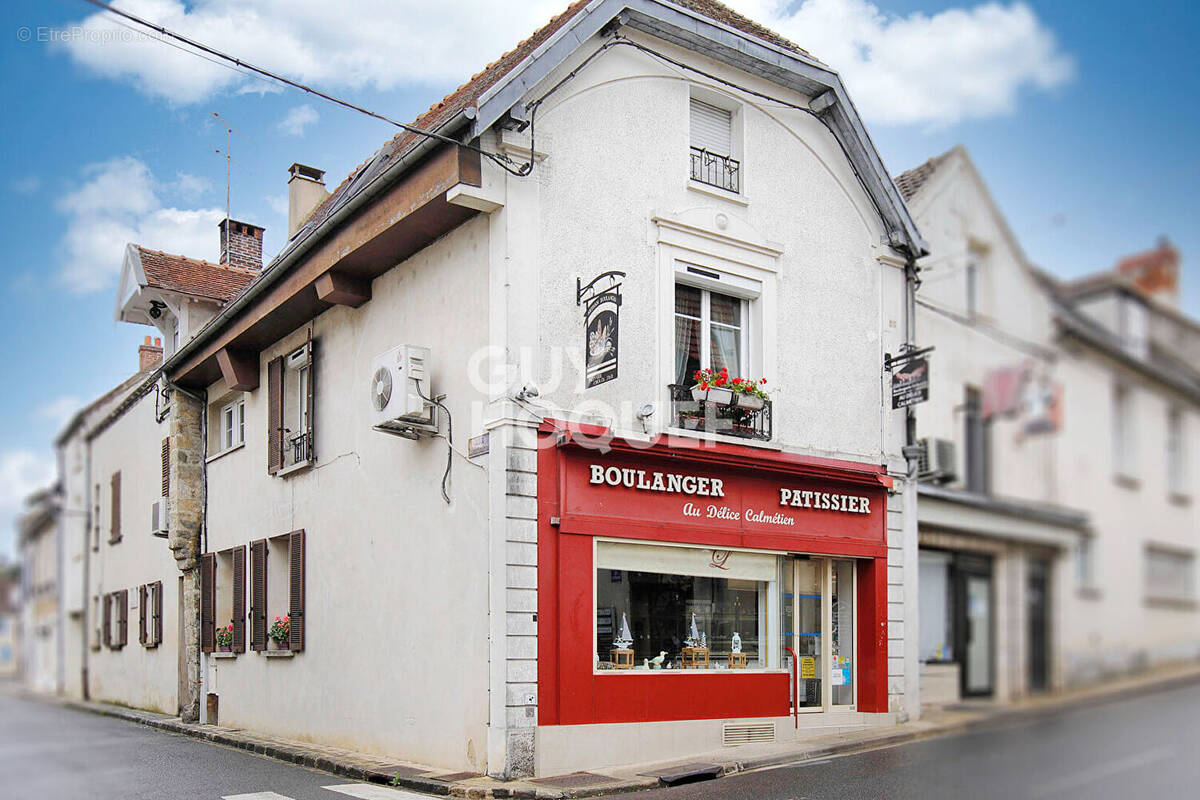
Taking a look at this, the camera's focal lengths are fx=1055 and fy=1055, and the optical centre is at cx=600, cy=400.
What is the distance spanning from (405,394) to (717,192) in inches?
164

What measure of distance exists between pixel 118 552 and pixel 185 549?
927mm

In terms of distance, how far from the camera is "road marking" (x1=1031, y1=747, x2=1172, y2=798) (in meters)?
2.17

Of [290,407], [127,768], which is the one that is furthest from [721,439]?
[290,407]

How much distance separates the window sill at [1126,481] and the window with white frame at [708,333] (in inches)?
369

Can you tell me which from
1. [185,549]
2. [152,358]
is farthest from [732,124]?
[185,549]

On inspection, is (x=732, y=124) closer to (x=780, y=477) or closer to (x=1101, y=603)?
(x=780, y=477)

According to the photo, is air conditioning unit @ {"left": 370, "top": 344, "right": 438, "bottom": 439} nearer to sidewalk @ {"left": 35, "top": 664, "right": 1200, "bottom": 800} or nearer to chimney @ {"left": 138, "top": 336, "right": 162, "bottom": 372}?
sidewalk @ {"left": 35, "top": 664, "right": 1200, "bottom": 800}

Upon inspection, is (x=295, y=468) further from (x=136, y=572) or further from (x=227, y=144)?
(x=227, y=144)

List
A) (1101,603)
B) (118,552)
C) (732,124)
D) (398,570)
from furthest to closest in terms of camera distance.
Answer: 1. (118,552)
2. (732,124)
3. (398,570)
4. (1101,603)

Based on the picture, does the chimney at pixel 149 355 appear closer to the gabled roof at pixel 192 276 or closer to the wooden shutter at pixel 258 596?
the gabled roof at pixel 192 276

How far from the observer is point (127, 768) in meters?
9.21

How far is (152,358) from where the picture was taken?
47.2 feet

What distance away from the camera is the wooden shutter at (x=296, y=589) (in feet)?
43.7

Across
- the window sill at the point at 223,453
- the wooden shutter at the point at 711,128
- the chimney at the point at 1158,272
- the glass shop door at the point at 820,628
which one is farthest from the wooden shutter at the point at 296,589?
the chimney at the point at 1158,272
